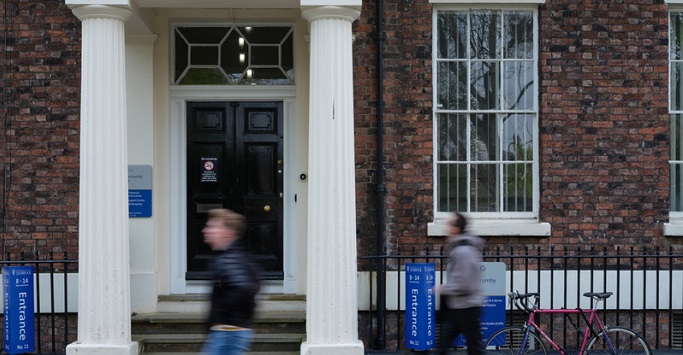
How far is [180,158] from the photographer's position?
1016 cm

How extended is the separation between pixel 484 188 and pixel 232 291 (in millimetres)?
4665

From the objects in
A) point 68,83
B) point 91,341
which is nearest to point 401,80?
point 68,83

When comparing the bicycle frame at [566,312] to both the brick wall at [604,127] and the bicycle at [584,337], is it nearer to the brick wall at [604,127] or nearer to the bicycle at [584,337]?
the bicycle at [584,337]

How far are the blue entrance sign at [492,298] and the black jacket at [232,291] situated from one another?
389 centimetres

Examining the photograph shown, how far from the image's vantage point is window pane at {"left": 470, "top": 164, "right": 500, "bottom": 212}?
9.74m

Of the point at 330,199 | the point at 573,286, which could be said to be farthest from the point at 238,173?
the point at 573,286

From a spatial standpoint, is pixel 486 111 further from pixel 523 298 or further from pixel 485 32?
pixel 523 298

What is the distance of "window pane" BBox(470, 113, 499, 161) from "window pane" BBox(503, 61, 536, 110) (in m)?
0.27

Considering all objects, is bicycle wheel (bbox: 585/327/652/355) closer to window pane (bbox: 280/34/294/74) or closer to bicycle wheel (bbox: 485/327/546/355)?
bicycle wheel (bbox: 485/327/546/355)

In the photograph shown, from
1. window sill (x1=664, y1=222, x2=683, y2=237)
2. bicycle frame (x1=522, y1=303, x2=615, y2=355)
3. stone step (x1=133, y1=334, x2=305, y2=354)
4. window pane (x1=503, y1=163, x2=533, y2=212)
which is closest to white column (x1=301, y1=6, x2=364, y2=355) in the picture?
stone step (x1=133, y1=334, x2=305, y2=354)

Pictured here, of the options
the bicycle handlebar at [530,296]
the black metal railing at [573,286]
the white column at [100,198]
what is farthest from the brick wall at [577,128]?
the white column at [100,198]

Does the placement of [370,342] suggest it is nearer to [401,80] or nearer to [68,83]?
[401,80]

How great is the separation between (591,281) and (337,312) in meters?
2.96

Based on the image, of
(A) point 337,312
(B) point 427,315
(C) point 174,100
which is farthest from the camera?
(C) point 174,100
